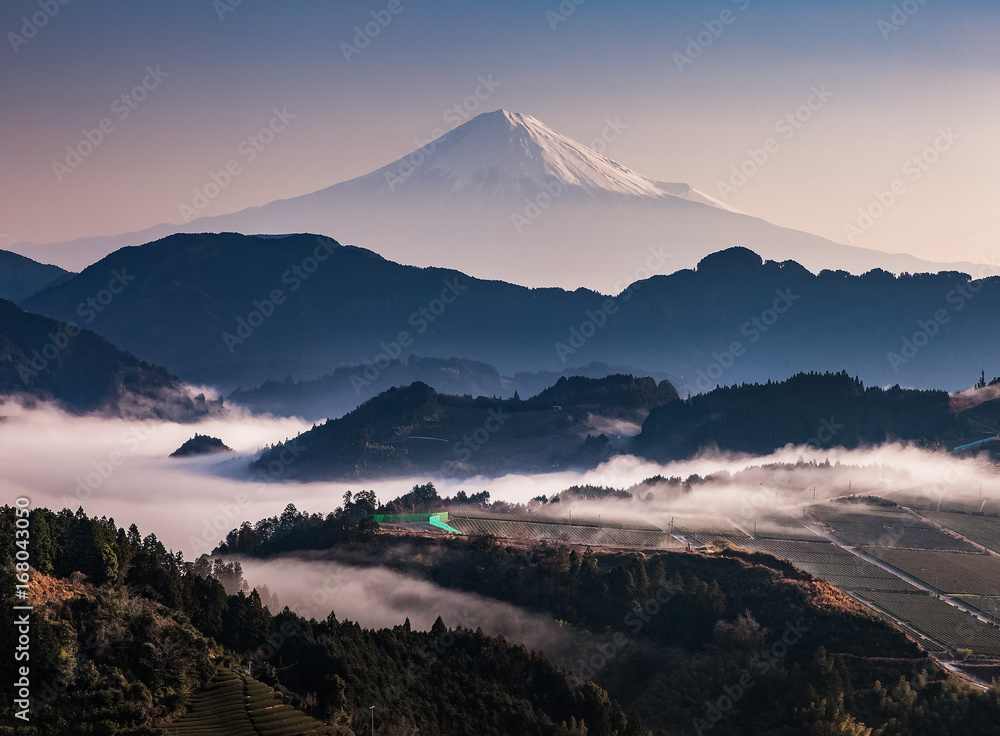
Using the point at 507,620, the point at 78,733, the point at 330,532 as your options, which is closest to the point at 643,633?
the point at 507,620

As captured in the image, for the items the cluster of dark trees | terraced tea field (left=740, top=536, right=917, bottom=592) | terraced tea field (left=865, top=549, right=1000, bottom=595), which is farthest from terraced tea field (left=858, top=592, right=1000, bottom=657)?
the cluster of dark trees

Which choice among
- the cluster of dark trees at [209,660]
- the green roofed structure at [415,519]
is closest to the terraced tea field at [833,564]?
the green roofed structure at [415,519]

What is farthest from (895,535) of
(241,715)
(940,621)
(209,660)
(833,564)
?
(241,715)

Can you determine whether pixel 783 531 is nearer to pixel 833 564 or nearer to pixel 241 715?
pixel 833 564

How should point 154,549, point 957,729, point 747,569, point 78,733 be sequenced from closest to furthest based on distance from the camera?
point 78,733, point 154,549, point 957,729, point 747,569

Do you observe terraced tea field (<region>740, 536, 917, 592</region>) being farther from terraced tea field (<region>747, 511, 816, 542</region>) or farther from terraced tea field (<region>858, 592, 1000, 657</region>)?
terraced tea field (<region>858, 592, 1000, 657</region>)

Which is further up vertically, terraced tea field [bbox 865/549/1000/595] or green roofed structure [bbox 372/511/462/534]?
green roofed structure [bbox 372/511/462/534]

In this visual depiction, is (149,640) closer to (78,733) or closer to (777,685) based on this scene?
(78,733)
